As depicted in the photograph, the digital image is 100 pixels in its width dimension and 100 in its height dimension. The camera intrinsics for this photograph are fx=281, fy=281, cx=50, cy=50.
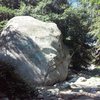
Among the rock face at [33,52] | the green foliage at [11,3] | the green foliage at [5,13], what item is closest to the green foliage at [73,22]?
the green foliage at [5,13]

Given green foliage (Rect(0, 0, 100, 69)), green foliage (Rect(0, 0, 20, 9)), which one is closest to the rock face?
green foliage (Rect(0, 0, 100, 69))

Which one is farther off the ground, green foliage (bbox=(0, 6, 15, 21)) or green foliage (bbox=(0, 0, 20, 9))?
green foliage (bbox=(0, 0, 20, 9))

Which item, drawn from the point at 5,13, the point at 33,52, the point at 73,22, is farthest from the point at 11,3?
the point at 33,52

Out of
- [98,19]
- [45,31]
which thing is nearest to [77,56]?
[98,19]

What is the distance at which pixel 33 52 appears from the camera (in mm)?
10148

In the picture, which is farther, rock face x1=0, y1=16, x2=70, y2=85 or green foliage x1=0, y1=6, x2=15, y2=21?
green foliage x1=0, y1=6, x2=15, y2=21

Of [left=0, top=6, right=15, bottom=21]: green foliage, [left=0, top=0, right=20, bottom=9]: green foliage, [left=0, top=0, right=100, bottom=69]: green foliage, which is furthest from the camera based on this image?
A: [left=0, top=0, right=20, bottom=9]: green foliage

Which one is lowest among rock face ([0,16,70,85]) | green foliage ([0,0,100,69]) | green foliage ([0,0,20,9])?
rock face ([0,16,70,85])

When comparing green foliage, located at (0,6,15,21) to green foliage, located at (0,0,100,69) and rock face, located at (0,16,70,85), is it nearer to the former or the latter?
green foliage, located at (0,0,100,69)

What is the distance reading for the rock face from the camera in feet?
31.9

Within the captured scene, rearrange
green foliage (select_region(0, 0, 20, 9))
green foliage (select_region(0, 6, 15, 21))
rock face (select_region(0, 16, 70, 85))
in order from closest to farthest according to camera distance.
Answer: rock face (select_region(0, 16, 70, 85)) → green foliage (select_region(0, 6, 15, 21)) → green foliage (select_region(0, 0, 20, 9))

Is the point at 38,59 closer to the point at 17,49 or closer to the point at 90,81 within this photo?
the point at 17,49

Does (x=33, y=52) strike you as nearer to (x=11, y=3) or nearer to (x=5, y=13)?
(x=5, y=13)

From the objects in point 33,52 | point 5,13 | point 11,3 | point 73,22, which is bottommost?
point 33,52
